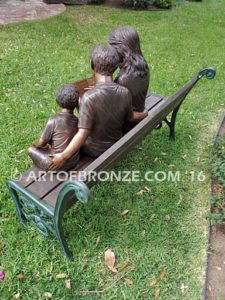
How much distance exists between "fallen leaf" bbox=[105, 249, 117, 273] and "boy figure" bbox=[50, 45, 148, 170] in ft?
2.91

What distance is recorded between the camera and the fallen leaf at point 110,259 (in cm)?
254

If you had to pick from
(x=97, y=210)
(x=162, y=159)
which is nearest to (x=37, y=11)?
(x=162, y=159)

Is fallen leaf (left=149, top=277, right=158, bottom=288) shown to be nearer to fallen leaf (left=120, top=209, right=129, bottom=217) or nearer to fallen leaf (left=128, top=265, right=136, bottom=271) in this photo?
fallen leaf (left=128, top=265, right=136, bottom=271)

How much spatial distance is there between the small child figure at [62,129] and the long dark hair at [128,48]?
0.49 m

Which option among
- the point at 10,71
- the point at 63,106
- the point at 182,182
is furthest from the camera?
the point at 10,71

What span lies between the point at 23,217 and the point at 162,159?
1.76 meters

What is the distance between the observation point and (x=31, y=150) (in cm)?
251

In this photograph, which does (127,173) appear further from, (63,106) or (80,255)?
(63,106)

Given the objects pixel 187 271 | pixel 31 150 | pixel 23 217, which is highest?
pixel 31 150

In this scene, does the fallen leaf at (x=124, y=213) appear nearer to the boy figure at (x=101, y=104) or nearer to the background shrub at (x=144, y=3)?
the boy figure at (x=101, y=104)

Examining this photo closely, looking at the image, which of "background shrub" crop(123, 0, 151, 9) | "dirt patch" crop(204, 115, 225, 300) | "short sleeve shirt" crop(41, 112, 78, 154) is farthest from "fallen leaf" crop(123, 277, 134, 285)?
"background shrub" crop(123, 0, 151, 9)

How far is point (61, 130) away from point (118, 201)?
1131 mm

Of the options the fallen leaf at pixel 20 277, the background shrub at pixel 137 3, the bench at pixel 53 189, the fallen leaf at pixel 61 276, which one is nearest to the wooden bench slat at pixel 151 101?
the bench at pixel 53 189

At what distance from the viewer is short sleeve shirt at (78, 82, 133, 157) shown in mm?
2164
